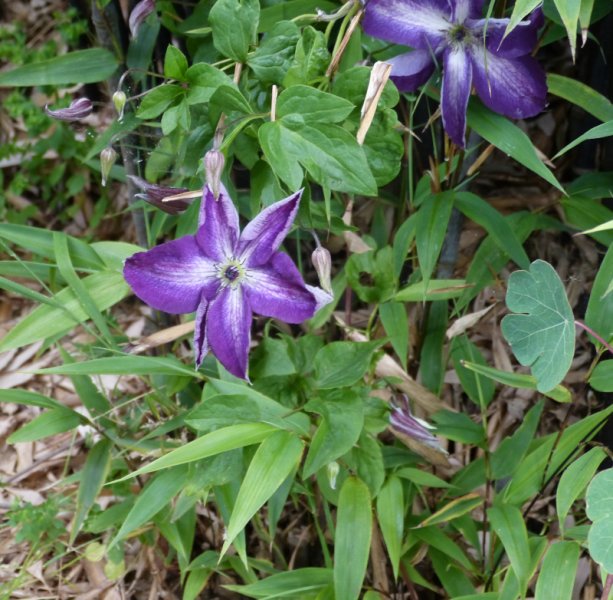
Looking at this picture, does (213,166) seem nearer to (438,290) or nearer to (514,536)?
(438,290)

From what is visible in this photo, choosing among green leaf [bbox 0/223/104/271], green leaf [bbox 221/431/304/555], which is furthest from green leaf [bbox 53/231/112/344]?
green leaf [bbox 221/431/304/555]

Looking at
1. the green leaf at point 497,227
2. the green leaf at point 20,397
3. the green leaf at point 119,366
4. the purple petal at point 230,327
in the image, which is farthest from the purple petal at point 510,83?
the green leaf at point 20,397

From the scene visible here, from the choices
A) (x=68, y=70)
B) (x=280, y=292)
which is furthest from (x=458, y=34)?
(x=68, y=70)

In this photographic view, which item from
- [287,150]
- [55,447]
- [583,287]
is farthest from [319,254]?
[55,447]

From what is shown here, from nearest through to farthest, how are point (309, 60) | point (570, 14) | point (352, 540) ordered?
point (570, 14), point (309, 60), point (352, 540)

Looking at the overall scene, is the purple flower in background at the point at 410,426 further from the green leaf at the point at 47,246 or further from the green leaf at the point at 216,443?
the green leaf at the point at 47,246

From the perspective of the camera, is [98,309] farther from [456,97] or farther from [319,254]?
[456,97]
